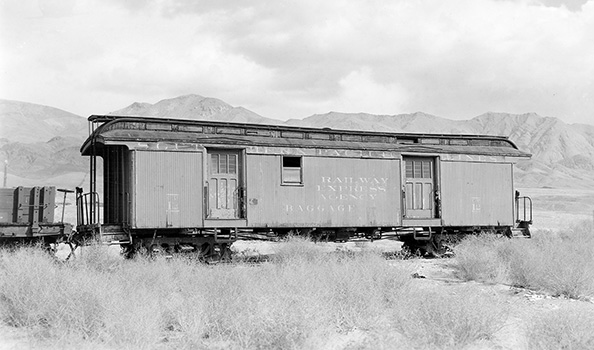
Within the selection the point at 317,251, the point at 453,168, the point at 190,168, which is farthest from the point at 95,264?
the point at 453,168

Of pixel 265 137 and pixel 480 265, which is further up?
pixel 265 137

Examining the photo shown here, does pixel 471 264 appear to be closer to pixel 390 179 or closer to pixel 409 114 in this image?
pixel 390 179

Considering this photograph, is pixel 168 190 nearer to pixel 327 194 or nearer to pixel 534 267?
pixel 327 194

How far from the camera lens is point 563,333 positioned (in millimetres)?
7227

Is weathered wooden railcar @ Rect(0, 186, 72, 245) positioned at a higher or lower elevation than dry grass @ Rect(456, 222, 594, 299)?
higher

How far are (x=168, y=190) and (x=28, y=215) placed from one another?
2997mm

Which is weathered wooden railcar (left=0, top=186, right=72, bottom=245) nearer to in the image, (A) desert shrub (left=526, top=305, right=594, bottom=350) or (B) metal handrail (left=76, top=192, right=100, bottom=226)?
(B) metal handrail (left=76, top=192, right=100, bottom=226)

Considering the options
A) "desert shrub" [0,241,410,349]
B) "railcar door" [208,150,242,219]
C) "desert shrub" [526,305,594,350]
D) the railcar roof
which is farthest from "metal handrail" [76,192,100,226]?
"desert shrub" [526,305,594,350]

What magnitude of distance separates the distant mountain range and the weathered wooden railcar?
61.5 m

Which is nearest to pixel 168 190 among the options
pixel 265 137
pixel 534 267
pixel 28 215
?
pixel 265 137

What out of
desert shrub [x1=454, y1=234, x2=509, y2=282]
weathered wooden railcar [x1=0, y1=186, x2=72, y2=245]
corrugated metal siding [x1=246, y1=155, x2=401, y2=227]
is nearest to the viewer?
desert shrub [x1=454, y1=234, x2=509, y2=282]

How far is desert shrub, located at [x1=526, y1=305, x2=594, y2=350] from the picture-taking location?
279 inches

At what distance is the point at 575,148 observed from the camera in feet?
435

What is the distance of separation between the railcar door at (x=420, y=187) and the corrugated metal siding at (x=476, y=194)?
32cm
